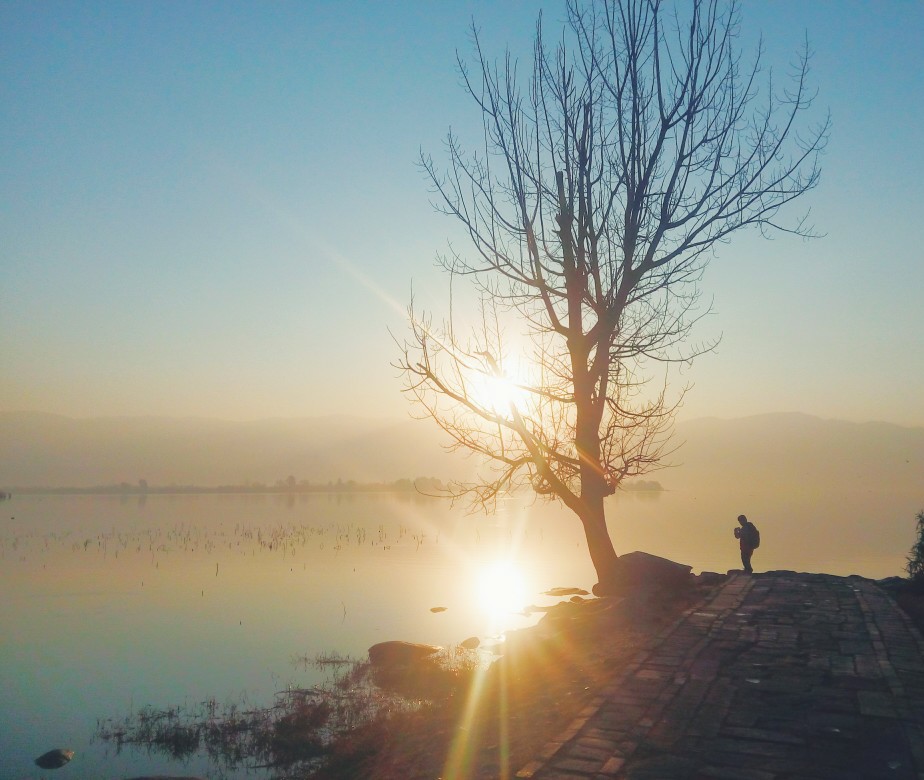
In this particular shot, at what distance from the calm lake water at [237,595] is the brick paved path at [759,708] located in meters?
5.65

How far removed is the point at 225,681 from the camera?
1458cm

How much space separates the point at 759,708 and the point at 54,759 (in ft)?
30.8

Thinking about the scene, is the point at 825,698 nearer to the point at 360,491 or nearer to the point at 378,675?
the point at 378,675

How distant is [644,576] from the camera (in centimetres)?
1510

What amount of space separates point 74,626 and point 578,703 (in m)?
16.3

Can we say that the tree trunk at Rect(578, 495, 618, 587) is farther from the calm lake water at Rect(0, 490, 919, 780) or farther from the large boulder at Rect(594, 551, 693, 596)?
the calm lake water at Rect(0, 490, 919, 780)

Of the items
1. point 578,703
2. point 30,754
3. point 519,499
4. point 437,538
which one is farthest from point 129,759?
point 519,499

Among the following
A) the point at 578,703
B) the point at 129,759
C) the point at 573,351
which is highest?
the point at 573,351

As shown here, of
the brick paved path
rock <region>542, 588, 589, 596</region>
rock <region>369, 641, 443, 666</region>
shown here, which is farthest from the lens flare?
the brick paved path

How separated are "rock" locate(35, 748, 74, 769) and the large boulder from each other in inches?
373

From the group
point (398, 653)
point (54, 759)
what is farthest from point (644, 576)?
point (54, 759)

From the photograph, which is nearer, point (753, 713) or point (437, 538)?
point (753, 713)

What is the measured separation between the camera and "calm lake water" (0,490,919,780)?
13664mm

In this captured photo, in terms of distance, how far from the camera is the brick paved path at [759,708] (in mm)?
5703
